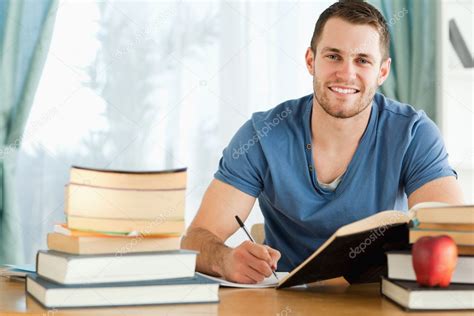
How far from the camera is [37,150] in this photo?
10.8 feet

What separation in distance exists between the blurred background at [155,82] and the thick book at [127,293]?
2.08 m

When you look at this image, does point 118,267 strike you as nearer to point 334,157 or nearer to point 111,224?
point 111,224

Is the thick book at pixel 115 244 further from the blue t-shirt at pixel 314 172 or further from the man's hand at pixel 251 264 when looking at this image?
the blue t-shirt at pixel 314 172

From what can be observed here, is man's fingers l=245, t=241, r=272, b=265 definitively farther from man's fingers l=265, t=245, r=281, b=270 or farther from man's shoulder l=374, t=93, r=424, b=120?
man's shoulder l=374, t=93, r=424, b=120

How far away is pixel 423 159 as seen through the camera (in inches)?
79.0

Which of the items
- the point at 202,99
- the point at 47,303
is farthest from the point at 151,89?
the point at 47,303

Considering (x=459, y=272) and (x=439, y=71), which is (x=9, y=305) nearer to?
(x=459, y=272)

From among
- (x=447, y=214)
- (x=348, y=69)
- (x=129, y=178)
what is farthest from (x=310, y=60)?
(x=129, y=178)

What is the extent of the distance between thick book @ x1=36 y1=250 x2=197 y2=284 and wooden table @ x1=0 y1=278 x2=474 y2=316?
0.16 feet

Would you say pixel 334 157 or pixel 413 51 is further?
pixel 413 51

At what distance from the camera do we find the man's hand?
1.56 m

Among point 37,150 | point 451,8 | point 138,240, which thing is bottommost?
point 138,240

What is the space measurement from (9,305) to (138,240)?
0.23 m

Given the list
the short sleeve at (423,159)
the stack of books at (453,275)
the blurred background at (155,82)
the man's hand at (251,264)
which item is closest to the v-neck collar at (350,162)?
the short sleeve at (423,159)
